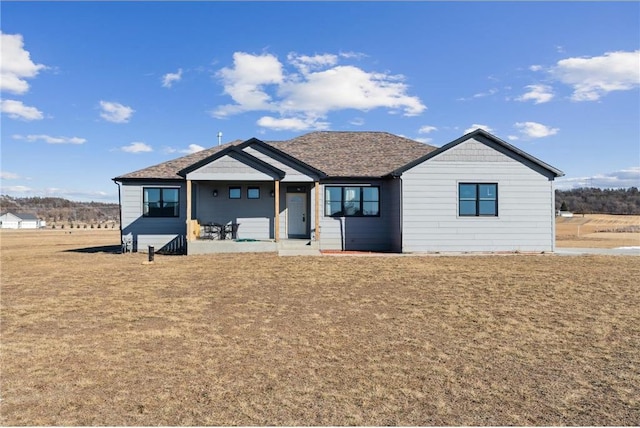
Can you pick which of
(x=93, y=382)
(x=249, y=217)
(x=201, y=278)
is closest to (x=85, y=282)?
(x=201, y=278)

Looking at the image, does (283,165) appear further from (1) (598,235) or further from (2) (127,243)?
(1) (598,235)

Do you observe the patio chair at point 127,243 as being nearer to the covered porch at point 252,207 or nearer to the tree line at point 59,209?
the covered porch at point 252,207

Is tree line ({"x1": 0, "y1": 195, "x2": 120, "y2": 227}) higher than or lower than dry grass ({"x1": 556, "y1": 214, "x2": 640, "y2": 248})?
higher

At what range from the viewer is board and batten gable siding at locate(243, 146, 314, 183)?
18.0 meters

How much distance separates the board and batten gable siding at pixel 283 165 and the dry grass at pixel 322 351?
23.3 feet

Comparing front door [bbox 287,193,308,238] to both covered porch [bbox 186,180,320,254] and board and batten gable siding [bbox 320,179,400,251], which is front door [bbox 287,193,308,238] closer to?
covered porch [bbox 186,180,320,254]

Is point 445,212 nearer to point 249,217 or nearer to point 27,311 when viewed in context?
point 249,217

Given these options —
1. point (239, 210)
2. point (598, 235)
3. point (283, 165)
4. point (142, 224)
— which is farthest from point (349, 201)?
point (598, 235)

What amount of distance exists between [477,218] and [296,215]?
8.07 metres

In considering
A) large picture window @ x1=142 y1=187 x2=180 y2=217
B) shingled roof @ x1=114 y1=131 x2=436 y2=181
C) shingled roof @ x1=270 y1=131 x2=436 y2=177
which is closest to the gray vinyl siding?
large picture window @ x1=142 y1=187 x2=180 y2=217

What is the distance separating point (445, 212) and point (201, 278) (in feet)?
34.9

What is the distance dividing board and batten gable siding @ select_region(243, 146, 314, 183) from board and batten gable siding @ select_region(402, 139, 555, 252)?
440 cm

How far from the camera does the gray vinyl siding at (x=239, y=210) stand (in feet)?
63.1

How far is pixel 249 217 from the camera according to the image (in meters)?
19.3
